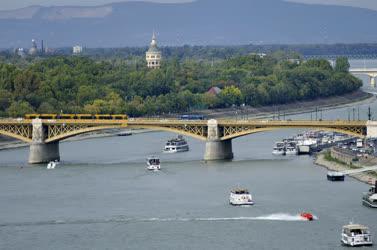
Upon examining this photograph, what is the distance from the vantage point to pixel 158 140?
103 metres

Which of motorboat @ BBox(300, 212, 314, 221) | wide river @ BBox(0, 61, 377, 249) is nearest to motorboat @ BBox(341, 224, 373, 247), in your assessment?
wide river @ BBox(0, 61, 377, 249)

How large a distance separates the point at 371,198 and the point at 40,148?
29995 mm

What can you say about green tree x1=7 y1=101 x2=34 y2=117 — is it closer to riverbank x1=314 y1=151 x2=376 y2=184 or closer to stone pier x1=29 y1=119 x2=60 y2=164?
stone pier x1=29 y1=119 x2=60 y2=164

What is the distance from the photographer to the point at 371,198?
60500 mm

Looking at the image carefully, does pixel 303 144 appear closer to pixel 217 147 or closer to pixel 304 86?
pixel 217 147

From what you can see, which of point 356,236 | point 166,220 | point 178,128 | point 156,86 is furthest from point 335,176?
point 156,86

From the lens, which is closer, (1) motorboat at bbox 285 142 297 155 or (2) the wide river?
(2) the wide river

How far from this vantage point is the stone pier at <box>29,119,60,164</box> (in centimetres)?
8500

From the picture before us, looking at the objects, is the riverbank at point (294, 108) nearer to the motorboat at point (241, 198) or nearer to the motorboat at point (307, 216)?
the motorboat at point (241, 198)

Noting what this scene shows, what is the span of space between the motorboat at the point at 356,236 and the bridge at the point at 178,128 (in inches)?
1046

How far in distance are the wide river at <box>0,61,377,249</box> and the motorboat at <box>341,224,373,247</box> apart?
2.08ft

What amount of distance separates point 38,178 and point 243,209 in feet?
56.7

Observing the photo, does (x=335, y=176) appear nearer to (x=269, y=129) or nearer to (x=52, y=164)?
(x=269, y=129)

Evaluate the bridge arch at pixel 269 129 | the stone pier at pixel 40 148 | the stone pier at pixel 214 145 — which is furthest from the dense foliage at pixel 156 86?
the bridge arch at pixel 269 129
